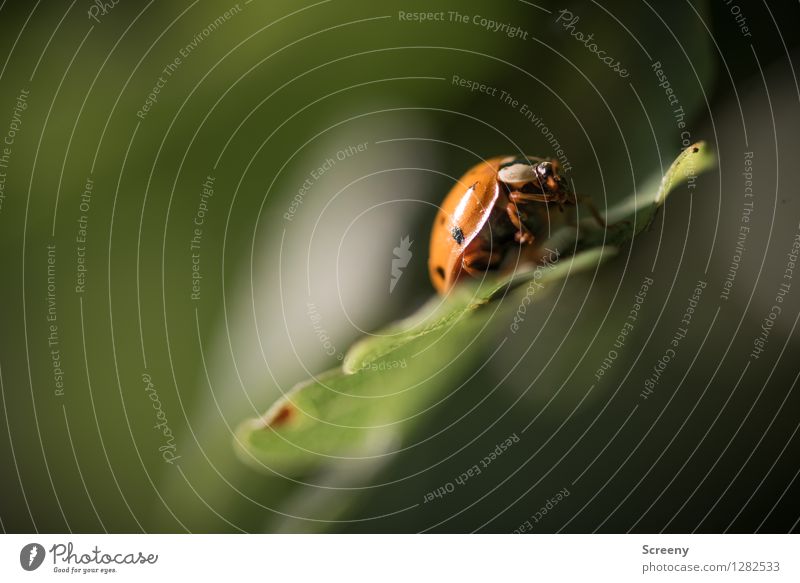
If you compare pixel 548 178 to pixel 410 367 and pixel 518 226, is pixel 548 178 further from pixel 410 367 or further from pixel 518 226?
pixel 410 367

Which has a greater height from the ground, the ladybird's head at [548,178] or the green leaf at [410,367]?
the ladybird's head at [548,178]

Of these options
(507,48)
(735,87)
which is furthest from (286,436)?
(735,87)

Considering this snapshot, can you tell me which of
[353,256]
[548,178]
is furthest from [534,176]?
[353,256]

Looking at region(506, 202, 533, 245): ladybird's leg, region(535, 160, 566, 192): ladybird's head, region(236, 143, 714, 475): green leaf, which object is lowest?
region(236, 143, 714, 475): green leaf
